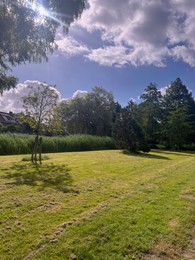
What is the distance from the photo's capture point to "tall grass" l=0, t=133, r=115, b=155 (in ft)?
46.6

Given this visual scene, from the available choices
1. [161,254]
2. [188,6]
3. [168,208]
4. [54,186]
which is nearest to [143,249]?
[161,254]

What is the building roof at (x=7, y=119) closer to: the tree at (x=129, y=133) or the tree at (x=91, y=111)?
the tree at (x=91, y=111)

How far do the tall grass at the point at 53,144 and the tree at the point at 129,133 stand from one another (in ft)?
10.6

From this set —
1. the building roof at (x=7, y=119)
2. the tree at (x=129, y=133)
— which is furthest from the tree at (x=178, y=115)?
the building roof at (x=7, y=119)

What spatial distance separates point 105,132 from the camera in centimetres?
3703

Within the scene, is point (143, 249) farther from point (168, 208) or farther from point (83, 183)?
point (83, 183)

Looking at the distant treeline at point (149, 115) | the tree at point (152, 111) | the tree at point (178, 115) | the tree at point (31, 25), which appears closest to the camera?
the tree at point (31, 25)

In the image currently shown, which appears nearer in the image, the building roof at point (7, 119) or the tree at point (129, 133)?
the tree at point (129, 133)

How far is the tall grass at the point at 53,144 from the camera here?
14.2 meters

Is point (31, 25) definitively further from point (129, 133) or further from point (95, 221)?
point (129, 133)

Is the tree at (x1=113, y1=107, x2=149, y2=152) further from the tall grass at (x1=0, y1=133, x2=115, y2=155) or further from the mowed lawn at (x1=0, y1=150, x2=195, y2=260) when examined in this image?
the mowed lawn at (x1=0, y1=150, x2=195, y2=260)

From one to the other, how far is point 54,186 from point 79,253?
2.96 meters

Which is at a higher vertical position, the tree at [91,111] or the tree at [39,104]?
the tree at [91,111]

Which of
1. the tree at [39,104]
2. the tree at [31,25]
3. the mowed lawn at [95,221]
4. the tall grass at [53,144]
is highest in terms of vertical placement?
the tree at [31,25]
